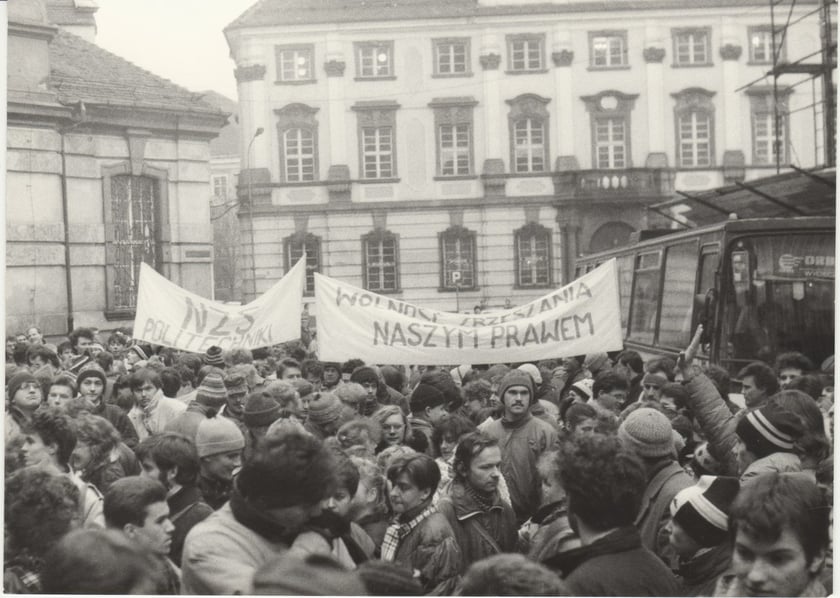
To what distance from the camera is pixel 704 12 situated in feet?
113

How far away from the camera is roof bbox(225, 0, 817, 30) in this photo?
3362cm

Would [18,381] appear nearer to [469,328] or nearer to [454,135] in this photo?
[469,328]

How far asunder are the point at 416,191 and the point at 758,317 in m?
25.1

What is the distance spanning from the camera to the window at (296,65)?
34.0 meters

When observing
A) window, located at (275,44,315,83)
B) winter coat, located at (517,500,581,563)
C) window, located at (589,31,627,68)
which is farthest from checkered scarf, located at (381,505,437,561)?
window, located at (589,31,627,68)

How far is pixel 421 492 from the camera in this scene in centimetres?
480

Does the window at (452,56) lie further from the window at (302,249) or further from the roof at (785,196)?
the roof at (785,196)

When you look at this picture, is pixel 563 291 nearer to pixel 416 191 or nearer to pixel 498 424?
pixel 498 424

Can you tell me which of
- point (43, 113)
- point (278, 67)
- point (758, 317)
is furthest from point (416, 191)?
point (758, 317)

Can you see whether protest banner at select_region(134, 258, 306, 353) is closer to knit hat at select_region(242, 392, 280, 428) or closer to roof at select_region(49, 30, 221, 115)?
knit hat at select_region(242, 392, 280, 428)

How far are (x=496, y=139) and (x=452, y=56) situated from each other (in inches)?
115

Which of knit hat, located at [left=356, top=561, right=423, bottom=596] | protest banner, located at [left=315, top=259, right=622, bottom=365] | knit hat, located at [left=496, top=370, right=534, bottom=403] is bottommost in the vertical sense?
knit hat, located at [left=356, top=561, right=423, bottom=596]

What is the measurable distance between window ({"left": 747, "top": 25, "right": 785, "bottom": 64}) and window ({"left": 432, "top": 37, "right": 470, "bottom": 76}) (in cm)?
870

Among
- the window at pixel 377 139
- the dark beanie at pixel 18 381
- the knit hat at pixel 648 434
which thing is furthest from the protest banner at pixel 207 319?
the window at pixel 377 139
